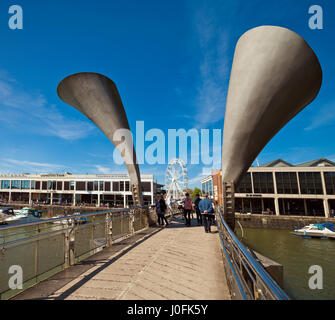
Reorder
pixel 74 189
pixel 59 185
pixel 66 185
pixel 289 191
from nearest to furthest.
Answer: pixel 289 191, pixel 74 189, pixel 66 185, pixel 59 185

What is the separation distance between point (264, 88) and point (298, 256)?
65.5ft

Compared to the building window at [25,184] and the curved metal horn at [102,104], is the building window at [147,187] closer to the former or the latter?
the building window at [25,184]

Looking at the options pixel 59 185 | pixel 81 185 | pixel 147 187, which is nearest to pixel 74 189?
pixel 81 185

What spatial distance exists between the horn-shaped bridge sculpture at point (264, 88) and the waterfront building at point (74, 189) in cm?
3995

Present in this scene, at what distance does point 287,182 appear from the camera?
35.4 metres

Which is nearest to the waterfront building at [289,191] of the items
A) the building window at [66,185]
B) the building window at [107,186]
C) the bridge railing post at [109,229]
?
the bridge railing post at [109,229]

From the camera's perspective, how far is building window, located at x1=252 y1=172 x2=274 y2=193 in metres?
36.2

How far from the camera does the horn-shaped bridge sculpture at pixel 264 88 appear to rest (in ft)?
18.1

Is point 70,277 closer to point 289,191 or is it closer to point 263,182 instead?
point 263,182

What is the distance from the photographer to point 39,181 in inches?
2373

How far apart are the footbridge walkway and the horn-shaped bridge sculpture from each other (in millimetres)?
3527

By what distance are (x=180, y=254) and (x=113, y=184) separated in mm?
49556

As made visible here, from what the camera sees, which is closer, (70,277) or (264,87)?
(70,277)

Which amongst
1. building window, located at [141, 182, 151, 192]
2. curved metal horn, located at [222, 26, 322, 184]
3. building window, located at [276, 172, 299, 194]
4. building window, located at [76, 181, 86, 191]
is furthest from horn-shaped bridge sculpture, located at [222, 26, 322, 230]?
building window, located at [76, 181, 86, 191]
